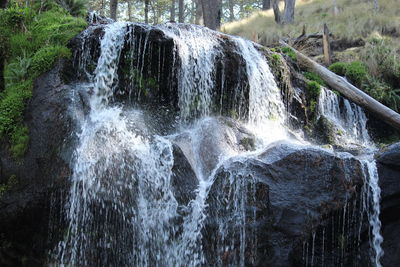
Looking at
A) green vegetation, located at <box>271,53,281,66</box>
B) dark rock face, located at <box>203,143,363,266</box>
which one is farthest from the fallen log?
dark rock face, located at <box>203,143,363,266</box>

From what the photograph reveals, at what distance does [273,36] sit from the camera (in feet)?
53.1

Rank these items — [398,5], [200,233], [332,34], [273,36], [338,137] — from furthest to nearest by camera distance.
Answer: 1. [398,5]
2. [273,36]
3. [332,34]
4. [338,137]
5. [200,233]

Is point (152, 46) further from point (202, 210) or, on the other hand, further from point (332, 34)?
point (332, 34)

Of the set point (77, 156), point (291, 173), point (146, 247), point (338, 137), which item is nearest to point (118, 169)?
point (77, 156)

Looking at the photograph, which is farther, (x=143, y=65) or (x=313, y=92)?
(x=313, y=92)

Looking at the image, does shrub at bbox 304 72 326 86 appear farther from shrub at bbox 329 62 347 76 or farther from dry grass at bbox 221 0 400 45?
dry grass at bbox 221 0 400 45

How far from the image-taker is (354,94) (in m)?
10.1

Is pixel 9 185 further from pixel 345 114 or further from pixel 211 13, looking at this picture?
pixel 211 13

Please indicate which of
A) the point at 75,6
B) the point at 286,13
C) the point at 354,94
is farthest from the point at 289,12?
the point at 75,6

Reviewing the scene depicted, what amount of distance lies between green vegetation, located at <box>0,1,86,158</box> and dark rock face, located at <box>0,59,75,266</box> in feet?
0.86

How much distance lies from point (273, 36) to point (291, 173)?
39.0ft

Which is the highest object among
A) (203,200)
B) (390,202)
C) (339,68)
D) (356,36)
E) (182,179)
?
(356,36)

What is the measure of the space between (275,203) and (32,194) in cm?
348

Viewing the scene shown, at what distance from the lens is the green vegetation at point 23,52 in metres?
6.36
